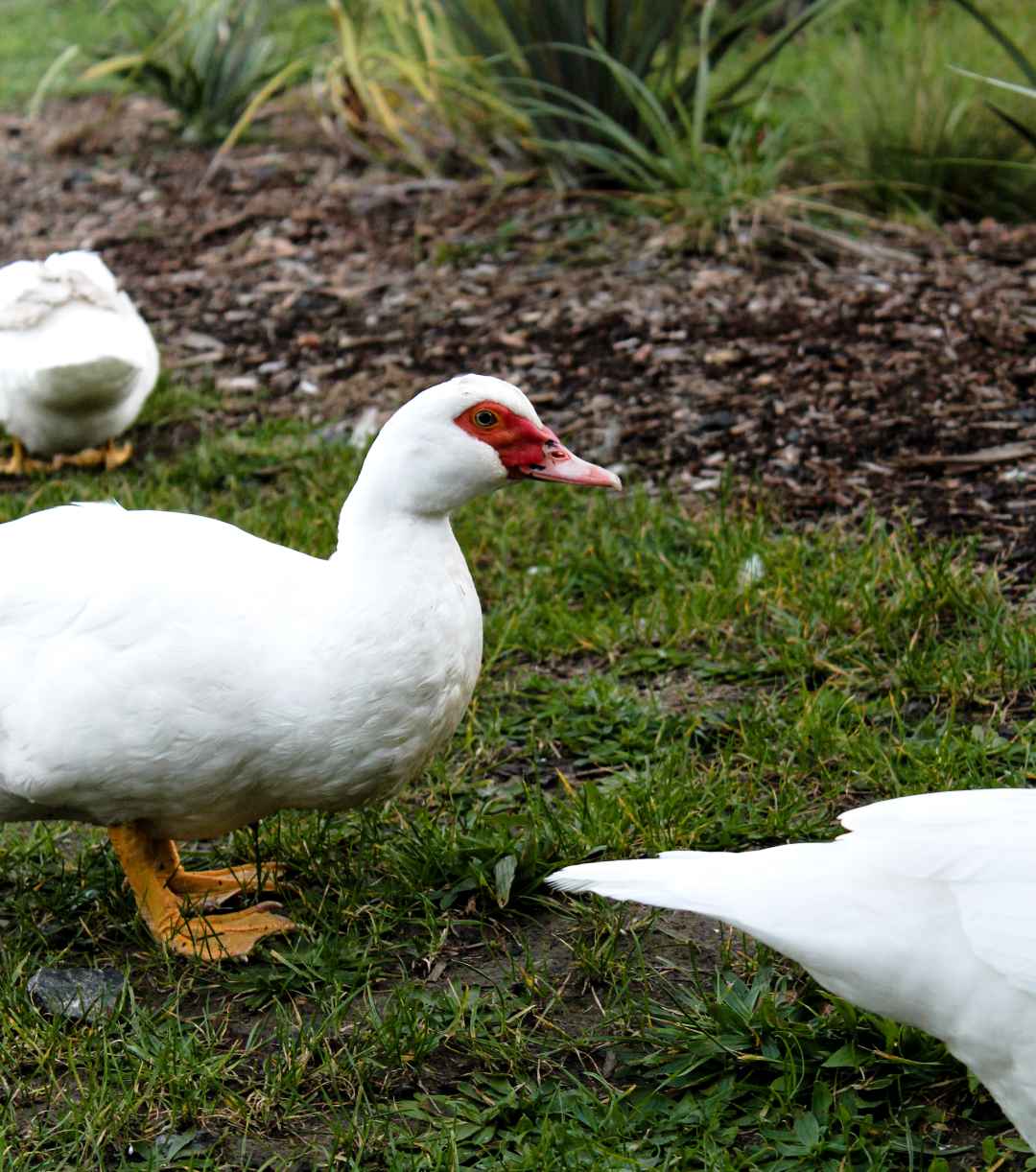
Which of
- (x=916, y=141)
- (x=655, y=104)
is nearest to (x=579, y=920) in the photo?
(x=655, y=104)

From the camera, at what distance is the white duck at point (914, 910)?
2080mm

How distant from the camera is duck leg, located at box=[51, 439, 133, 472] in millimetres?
5355

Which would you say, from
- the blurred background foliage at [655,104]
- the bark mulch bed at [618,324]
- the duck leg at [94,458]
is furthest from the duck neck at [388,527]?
the blurred background foliage at [655,104]

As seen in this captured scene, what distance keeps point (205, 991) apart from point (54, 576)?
0.84 meters

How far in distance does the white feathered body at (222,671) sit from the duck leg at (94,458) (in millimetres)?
2528

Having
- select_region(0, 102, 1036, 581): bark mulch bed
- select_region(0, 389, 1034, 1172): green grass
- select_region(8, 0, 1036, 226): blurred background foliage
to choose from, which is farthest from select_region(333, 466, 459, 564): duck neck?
select_region(8, 0, 1036, 226): blurred background foliage

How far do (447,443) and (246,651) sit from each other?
0.54 m

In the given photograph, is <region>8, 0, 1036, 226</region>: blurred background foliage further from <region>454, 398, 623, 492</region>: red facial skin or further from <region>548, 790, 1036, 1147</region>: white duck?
<region>548, 790, 1036, 1147</region>: white duck

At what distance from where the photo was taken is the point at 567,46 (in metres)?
6.06

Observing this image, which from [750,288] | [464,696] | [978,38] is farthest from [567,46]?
[464,696]

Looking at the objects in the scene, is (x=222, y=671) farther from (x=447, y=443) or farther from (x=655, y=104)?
(x=655, y=104)

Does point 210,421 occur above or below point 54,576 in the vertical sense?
below

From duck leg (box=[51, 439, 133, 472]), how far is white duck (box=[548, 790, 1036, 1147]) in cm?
363

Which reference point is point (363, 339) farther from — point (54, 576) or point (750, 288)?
point (54, 576)
